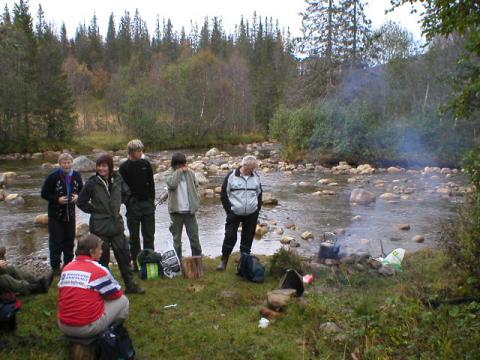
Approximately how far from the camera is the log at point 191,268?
687 centimetres

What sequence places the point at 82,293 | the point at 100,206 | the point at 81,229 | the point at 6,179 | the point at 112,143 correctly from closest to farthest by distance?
1. the point at 82,293
2. the point at 100,206
3. the point at 81,229
4. the point at 6,179
5. the point at 112,143

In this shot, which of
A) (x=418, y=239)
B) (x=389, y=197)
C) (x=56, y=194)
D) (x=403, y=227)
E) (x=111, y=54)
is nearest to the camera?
(x=56, y=194)

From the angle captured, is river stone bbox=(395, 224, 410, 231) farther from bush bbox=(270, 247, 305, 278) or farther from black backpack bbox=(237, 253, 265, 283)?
black backpack bbox=(237, 253, 265, 283)

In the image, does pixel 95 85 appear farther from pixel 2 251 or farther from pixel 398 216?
pixel 2 251

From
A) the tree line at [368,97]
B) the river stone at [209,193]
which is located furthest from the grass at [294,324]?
the tree line at [368,97]

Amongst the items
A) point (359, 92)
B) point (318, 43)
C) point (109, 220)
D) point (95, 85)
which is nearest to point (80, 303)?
point (109, 220)

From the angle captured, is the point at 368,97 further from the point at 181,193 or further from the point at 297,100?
the point at 181,193

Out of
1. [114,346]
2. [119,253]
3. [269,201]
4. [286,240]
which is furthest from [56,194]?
[269,201]

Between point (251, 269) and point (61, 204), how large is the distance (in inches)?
111

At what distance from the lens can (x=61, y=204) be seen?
6520mm

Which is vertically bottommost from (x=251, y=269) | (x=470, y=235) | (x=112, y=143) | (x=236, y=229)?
(x=251, y=269)

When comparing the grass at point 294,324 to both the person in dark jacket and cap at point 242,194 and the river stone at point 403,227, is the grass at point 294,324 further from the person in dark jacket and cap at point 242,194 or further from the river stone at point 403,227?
the river stone at point 403,227

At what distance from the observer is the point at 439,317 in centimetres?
436

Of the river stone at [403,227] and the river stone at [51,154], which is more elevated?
the river stone at [51,154]
